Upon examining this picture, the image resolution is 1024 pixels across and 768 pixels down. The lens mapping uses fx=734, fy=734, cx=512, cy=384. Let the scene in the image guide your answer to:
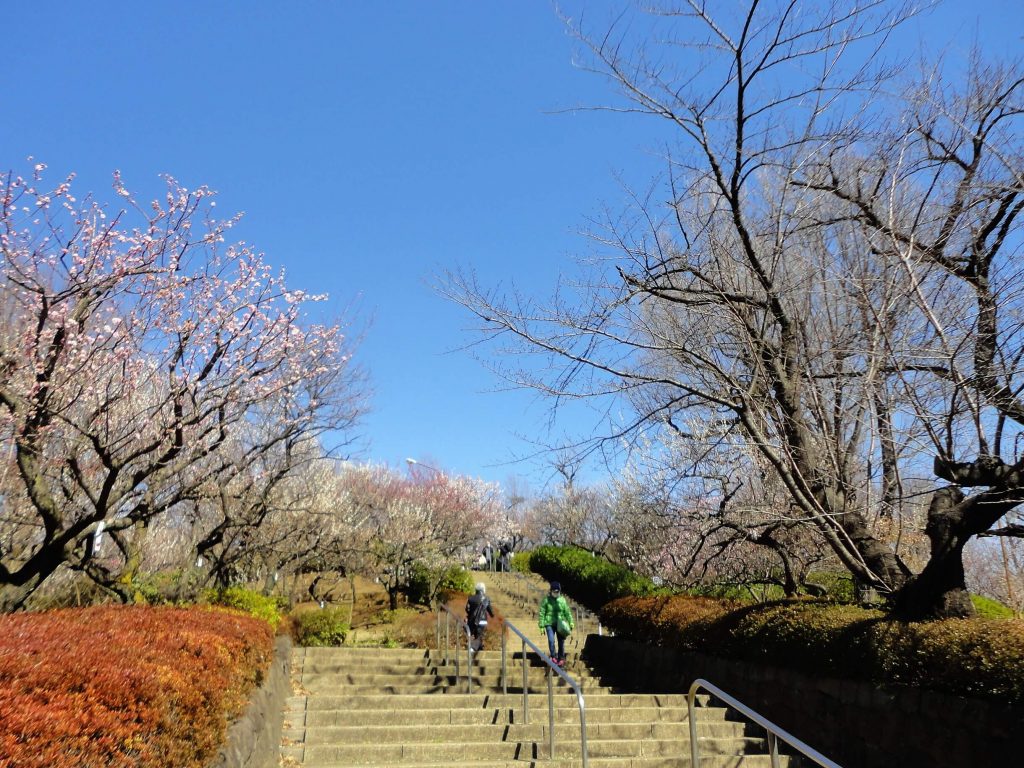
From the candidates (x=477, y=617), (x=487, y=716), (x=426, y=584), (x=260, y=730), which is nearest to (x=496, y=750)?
(x=487, y=716)

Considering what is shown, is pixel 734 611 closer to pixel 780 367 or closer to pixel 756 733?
pixel 756 733

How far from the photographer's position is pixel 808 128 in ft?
22.8

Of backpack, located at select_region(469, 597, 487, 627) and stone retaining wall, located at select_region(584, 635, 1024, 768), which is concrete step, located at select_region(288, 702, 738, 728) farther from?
backpack, located at select_region(469, 597, 487, 627)

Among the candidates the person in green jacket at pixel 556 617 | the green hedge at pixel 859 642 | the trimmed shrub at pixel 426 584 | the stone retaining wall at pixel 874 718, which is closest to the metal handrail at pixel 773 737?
the stone retaining wall at pixel 874 718

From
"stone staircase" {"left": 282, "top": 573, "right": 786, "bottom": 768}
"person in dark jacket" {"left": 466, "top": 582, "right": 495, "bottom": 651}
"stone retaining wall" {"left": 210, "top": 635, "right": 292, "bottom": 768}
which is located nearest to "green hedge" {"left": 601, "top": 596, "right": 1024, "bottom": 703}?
"stone staircase" {"left": 282, "top": 573, "right": 786, "bottom": 768}

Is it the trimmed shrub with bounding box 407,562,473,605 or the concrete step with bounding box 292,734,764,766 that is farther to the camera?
the trimmed shrub with bounding box 407,562,473,605

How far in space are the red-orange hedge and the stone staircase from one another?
154cm

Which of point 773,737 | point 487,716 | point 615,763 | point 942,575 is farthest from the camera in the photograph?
point 487,716

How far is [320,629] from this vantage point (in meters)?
13.7

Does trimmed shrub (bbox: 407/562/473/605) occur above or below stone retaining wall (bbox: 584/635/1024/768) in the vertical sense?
above

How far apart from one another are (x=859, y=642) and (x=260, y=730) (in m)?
5.10

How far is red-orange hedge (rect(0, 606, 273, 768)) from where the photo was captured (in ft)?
8.98

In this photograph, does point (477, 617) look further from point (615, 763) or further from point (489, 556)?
point (489, 556)

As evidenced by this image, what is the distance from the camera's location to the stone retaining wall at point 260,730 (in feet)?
15.5
